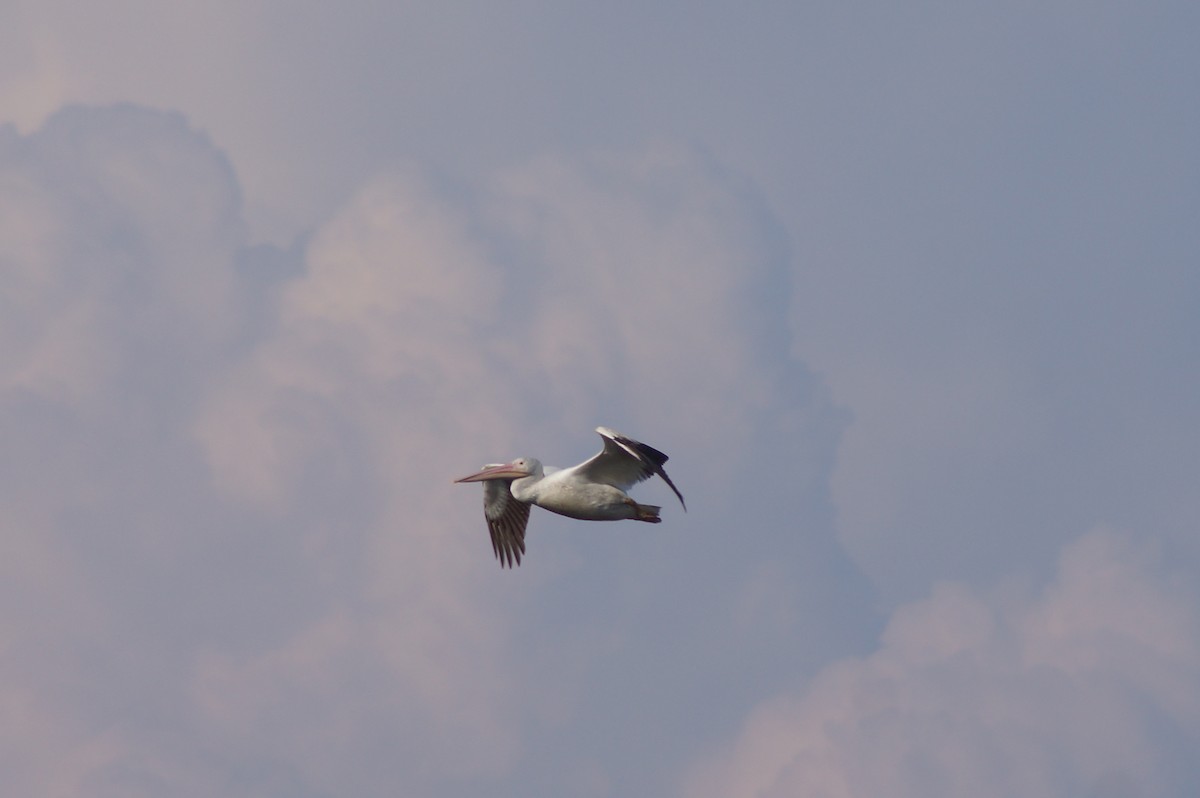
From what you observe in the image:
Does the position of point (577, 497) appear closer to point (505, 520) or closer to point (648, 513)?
point (648, 513)

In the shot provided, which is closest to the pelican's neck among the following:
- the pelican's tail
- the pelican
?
the pelican

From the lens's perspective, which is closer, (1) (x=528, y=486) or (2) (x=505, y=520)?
(1) (x=528, y=486)

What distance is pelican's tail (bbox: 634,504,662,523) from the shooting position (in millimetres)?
25688

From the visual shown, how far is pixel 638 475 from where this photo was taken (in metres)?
25.7

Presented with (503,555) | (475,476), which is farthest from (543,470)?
(503,555)

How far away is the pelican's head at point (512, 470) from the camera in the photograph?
27266mm

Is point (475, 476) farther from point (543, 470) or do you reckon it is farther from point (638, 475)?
point (638, 475)

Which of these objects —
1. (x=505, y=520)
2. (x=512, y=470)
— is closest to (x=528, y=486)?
(x=512, y=470)

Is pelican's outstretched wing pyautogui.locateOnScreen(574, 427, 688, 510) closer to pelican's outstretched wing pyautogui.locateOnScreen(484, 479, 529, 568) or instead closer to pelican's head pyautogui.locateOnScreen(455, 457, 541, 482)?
pelican's head pyautogui.locateOnScreen(455, 457, 541, 482)

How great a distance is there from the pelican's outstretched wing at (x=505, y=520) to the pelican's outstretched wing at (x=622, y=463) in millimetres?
Answer: 4470

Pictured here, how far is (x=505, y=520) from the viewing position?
30.4 m

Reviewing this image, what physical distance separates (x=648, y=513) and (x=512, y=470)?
3037 millimetres

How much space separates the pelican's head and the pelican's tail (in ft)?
7.64

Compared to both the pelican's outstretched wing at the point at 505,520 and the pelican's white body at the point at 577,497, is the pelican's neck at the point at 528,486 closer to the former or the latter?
the pelican's white body at the point at 577,497
